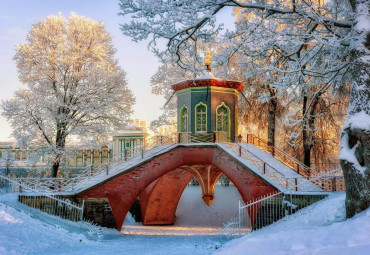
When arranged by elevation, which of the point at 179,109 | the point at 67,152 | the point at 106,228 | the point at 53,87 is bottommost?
the point at 106,228

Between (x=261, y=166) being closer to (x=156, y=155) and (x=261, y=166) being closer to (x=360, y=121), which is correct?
(x=156, y=155)

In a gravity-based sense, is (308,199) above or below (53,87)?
below

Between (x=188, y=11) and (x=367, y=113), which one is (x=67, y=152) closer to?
(x=188, y=11)

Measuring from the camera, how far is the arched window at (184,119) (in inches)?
798

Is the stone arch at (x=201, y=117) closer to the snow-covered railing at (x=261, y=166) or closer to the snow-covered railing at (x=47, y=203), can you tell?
the snow-covered railing at (x=261, y=166)

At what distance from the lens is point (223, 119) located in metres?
20.1

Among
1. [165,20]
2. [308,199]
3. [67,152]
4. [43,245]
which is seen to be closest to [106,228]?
[43,245]

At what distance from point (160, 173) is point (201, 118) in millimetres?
3842

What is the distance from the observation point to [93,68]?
22891 mm

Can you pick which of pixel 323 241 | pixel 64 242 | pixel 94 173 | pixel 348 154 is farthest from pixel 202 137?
pixel 323 241

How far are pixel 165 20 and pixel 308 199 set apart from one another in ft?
25.7

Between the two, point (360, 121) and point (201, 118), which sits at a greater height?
point (201, 118)

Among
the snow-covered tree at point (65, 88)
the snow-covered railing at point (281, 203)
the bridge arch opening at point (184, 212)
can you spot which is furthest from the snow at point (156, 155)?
the snow-covered tree at point (65, 88)

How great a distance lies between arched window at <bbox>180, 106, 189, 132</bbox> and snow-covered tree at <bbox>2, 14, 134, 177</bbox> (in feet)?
16.4
